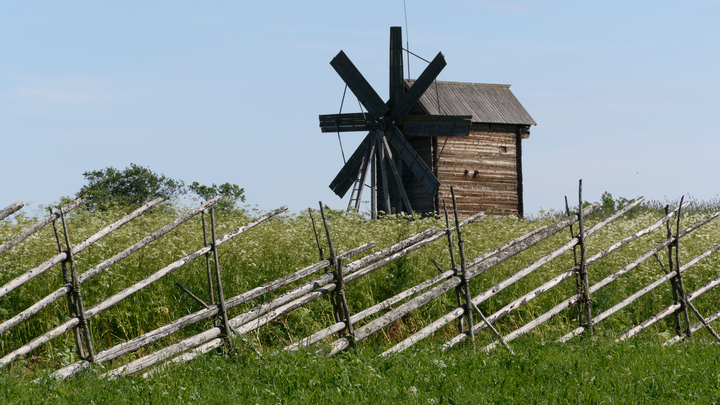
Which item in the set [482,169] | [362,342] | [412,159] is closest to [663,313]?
[362,342]

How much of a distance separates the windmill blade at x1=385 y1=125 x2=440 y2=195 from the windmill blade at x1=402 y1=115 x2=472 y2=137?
0.34 metres

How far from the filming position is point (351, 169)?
21.6m

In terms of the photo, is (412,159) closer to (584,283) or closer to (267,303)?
(584,283)

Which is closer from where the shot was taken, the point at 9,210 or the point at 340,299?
the point at 9,210

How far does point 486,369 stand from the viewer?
6.66 metres

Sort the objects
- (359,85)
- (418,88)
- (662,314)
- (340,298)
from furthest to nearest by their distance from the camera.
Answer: (359,85), (418,88), (662,314), (340,298)

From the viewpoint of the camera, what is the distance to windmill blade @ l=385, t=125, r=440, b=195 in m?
19.5

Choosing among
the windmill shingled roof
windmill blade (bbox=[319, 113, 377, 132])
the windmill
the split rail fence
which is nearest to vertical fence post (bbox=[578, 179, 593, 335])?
the split rail fence

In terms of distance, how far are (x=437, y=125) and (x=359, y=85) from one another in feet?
10.1

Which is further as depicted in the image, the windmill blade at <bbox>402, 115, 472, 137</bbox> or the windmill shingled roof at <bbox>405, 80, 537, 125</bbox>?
the windmill shingled roof at <bbox>405, 80, 537, 125</bbox>

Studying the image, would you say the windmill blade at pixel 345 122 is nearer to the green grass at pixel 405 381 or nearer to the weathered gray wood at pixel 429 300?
the weathered gray wood at pixel 429 300

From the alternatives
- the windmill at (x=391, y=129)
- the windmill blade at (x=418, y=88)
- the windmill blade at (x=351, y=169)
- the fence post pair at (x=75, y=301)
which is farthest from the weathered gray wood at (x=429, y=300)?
the windmill blade at (x=351, y=169)

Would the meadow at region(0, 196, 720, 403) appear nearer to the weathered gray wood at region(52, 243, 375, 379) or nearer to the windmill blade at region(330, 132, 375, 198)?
the weathered gray wood at region(52, 243, 375, 379)

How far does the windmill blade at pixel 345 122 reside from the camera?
21.0 meters
